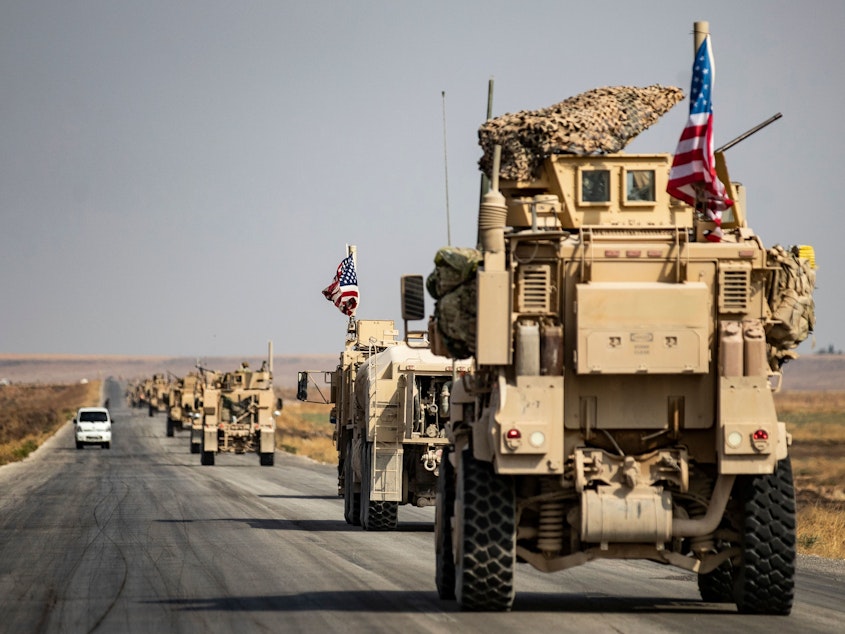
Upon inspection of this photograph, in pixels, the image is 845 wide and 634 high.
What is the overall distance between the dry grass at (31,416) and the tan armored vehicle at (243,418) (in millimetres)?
8056

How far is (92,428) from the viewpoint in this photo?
68250 mm

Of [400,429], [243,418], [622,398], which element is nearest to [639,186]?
[622,398]

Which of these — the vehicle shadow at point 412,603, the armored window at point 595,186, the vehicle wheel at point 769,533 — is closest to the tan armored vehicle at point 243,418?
the vehicle shadow at point 412,603

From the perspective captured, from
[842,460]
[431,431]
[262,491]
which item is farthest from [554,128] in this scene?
[842,460]

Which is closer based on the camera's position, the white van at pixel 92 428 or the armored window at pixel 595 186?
the armored window at pixel 595 186

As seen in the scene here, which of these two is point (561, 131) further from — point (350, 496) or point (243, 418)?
point (243, 418)

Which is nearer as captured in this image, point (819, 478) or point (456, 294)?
point (456, 294)

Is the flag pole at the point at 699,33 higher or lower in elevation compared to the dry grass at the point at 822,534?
higher

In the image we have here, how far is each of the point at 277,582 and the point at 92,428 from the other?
175 feet

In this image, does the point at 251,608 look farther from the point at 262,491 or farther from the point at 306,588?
the point at 262,491

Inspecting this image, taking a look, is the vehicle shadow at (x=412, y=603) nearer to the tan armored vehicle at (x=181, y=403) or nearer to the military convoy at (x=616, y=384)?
the military convoy at (x=616, y=384)

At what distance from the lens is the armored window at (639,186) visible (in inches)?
554

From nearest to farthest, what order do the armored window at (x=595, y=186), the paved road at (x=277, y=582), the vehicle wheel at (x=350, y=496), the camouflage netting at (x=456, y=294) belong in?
1. the paved road at (x=277, y=582)
2. the camouflage netting at (x=456, y=294)
3. the armored window at (x=595, y=186)
4. the vehicle wheel at (x=350, y=496)

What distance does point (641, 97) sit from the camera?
1499 centimetres
